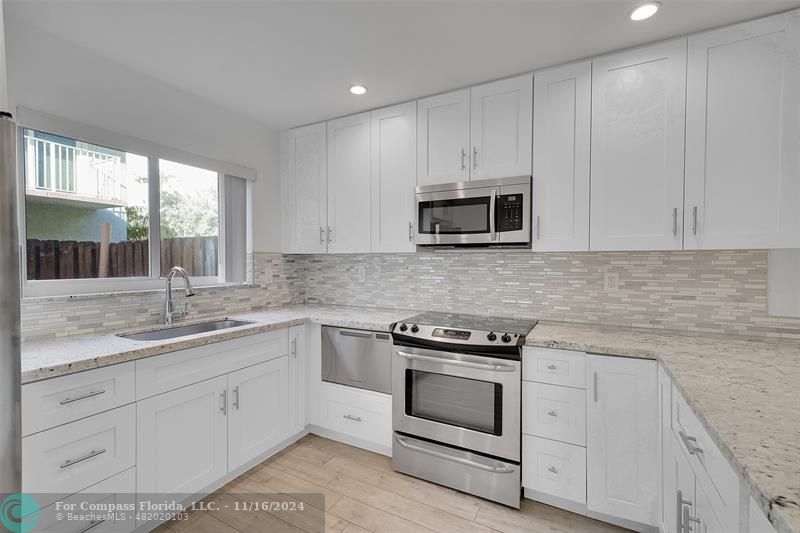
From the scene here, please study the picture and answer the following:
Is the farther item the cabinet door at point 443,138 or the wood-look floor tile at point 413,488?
the cabinet door at point 443,138

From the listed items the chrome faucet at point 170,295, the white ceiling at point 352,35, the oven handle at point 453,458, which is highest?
the white ceiling at point 352,35

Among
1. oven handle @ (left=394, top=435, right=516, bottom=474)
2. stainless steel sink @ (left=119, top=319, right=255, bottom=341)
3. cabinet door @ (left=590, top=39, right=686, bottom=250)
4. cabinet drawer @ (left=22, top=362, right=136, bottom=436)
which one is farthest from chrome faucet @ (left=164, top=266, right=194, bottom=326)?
cabinet door @ (left=590, top=39, right=686, bottom=250)

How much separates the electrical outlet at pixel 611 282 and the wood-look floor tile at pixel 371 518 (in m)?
→ 1.75

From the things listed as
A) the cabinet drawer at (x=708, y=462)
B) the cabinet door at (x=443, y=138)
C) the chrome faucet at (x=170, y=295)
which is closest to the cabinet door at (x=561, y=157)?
the cabinet door at (x=443, y=138)

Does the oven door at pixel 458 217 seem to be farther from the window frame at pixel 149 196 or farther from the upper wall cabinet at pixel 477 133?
the window frame at pixel 149 196

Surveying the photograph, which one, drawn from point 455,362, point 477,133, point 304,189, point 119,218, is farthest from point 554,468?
point 119,218

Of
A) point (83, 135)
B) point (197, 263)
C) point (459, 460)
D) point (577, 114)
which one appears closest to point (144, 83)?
point (83, 135)

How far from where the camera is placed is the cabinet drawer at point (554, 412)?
1.84 m

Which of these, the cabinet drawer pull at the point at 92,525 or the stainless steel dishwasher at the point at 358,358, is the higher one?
the stainless steel dishwasher at the point at 358,358

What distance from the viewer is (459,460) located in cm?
209

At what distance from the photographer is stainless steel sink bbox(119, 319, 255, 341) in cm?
214

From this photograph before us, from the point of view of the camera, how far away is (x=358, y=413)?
2.53 metres

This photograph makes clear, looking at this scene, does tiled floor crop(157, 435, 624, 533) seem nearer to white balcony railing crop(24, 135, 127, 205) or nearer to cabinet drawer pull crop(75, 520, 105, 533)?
cabinet drawer pull crop(75, 520, 105, 533)

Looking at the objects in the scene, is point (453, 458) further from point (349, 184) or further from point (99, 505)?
point (349, 184)
